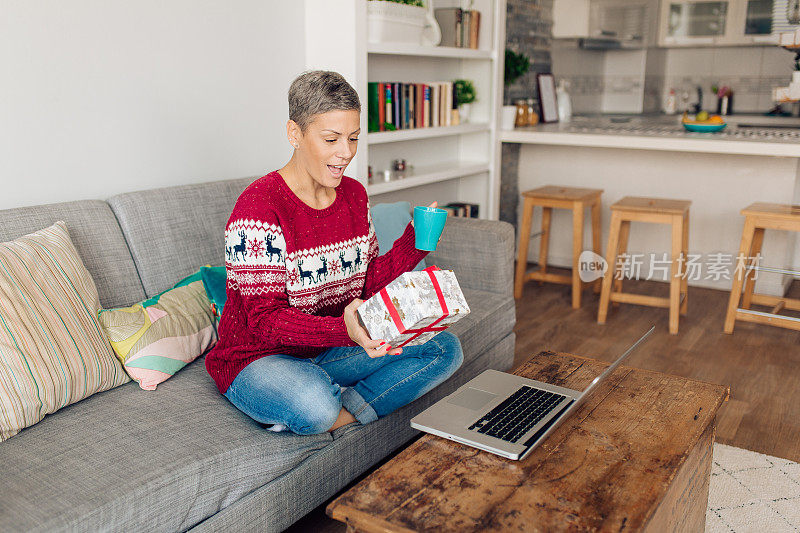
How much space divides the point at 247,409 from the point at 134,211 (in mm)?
761

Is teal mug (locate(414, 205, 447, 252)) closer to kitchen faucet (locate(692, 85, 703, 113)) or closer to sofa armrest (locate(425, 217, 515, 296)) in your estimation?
sofa armrest (locate(425, 217, 515, 296))

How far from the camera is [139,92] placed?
2232mm

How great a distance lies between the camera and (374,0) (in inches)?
113

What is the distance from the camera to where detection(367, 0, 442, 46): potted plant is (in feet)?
9.43

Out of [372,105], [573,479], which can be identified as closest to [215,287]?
[573,479]

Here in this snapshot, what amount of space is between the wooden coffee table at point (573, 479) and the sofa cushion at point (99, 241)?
1034mm

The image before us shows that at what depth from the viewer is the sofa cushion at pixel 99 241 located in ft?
5.98

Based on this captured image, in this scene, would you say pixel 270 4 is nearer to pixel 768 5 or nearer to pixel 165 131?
pixel 165 131

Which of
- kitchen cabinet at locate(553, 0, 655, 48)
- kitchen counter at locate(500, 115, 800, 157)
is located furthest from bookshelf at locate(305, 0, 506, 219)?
kitchen cabinet at locate(553, 0, 655, 48)

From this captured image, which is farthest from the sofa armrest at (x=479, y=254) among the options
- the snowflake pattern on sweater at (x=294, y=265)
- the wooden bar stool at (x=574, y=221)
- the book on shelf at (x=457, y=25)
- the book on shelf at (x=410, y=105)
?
the book on shelf at (x=457, y=25)

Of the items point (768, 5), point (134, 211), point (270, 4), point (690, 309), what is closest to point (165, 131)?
point (134, 211)

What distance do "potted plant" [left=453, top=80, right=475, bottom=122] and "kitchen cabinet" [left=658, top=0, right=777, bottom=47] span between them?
257cm

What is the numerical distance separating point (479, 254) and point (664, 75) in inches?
165

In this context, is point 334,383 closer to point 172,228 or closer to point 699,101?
point 172,228
